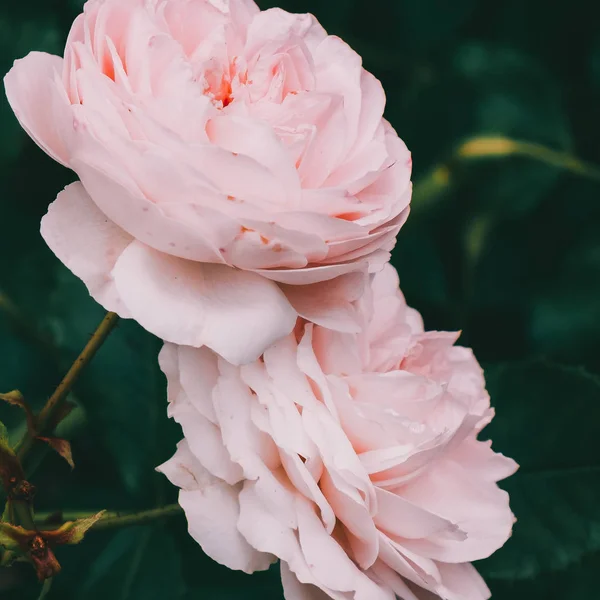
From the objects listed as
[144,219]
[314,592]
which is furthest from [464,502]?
[144,219]

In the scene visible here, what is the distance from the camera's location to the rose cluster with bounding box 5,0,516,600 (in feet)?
1.10

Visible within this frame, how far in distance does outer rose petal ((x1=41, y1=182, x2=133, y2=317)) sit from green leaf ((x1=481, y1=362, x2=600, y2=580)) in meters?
0.39

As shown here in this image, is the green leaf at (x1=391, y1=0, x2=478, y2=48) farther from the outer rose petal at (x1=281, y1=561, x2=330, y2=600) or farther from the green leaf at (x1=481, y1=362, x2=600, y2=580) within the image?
the outer rose petal at (x1=281, y1=561, x2=330, y2=600)

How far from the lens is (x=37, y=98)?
36cm

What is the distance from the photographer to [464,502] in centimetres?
42

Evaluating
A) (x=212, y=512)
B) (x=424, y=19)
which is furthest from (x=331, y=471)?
(x=424, y=19)

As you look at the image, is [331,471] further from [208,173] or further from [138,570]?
[138,570]

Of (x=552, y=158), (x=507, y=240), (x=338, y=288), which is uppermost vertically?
(x=338, y=288)

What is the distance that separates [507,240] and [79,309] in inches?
21.8

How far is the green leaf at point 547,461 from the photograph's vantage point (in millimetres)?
609

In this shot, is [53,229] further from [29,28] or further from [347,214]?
[29,28]

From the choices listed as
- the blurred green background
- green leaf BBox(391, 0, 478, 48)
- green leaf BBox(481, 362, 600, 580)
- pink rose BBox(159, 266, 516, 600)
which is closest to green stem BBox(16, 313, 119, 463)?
pink rose BBox(159, 266, 516, 600)

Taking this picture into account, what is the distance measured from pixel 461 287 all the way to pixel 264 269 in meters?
0.61

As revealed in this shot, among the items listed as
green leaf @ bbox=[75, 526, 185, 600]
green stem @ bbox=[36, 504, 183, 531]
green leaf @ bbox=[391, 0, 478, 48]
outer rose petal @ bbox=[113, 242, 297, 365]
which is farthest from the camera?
green leaf @ bbox=[391, 0, 478, 48]
